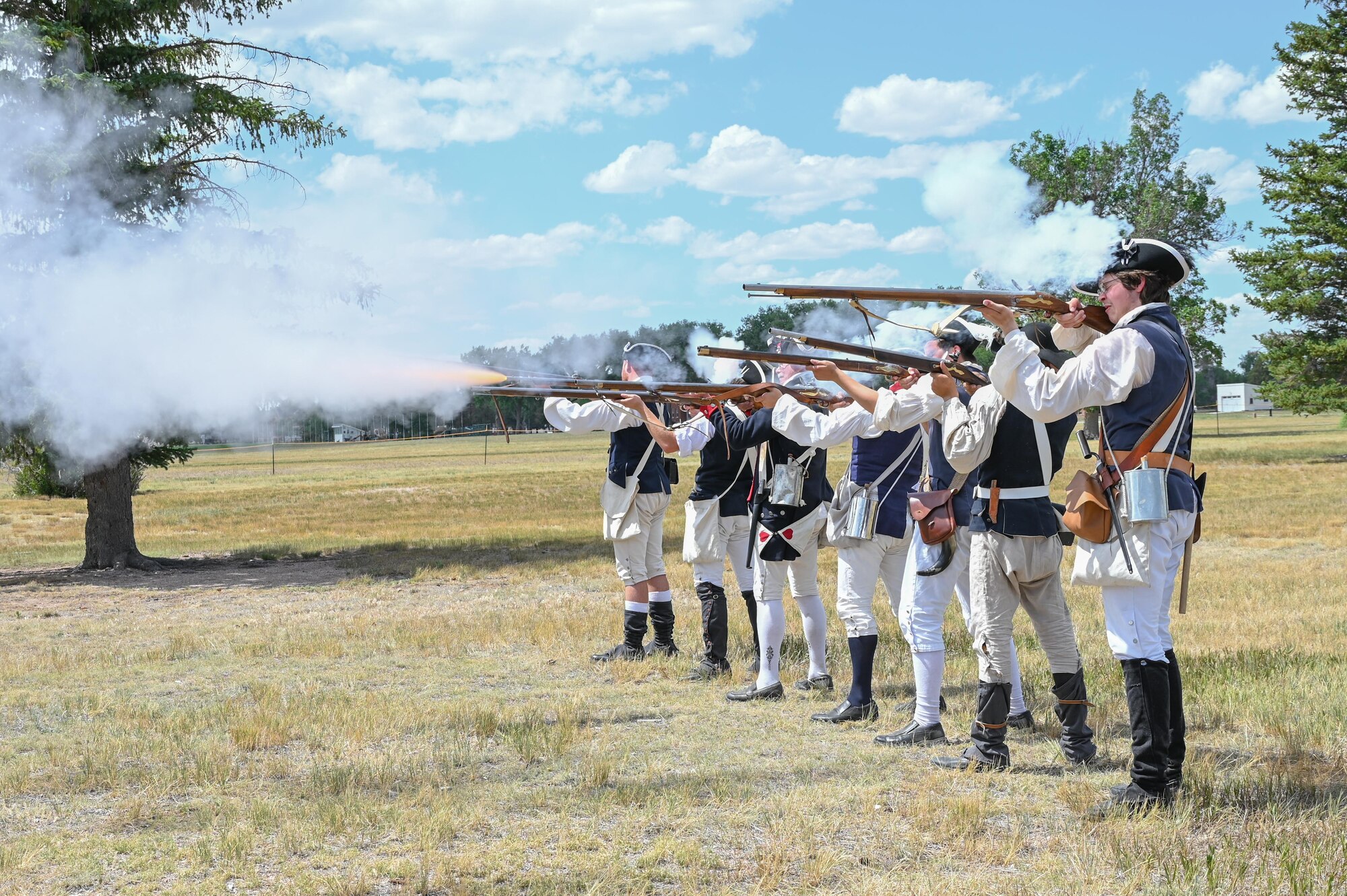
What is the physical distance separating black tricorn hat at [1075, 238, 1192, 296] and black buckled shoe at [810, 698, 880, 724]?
3252 mm

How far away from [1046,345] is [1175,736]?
2.05 meters

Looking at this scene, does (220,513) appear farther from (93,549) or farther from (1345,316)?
(1345,316)

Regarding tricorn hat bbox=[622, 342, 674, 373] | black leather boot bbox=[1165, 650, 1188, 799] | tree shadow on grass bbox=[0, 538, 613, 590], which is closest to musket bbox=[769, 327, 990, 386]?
black leather boot bbox=[1165, 650, 1188, 799]

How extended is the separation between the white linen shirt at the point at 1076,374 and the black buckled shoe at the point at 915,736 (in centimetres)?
230

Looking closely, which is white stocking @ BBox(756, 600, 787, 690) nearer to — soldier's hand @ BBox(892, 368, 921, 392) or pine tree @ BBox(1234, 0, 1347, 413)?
soldier's hand @ BBox(892, 368, 921, 392)

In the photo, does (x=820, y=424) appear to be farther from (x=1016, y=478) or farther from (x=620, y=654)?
(x=620, y=654)

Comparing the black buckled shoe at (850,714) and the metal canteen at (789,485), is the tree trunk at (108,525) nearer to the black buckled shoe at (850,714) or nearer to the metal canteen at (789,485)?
the metal canteen at (789,485)

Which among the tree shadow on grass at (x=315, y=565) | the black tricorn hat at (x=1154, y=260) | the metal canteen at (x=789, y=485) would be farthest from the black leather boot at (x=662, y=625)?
the tree shadow on grass at (x=315, y=565)

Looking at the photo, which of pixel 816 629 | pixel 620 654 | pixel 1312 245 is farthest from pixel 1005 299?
pixel 1312 245

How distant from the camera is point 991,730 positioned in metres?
6.07

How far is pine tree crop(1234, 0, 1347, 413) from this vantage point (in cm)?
3338

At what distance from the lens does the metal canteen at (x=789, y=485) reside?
25.7ft

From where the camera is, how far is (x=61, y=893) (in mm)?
4492

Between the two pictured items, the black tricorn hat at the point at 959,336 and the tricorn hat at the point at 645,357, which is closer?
the black tricorn hat at the point at 959,336
